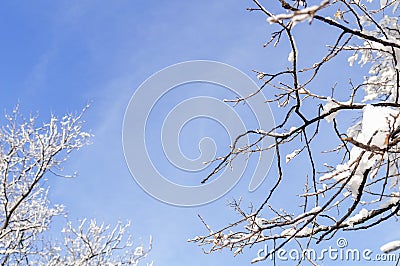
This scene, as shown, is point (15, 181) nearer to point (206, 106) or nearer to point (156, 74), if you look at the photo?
point (156, 74)

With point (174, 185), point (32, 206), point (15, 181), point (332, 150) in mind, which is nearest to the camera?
point (332, 150)

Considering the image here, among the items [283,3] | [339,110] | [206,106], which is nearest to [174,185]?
[206,106]

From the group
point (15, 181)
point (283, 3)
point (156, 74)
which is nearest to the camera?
point (283, 3)

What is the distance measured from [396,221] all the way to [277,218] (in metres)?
0.85

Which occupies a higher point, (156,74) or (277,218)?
(156,74)

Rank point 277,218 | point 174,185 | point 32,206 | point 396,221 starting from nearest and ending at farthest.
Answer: point 277,218 → point 396,221 → point 174,185 → point 32,206

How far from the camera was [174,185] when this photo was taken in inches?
237

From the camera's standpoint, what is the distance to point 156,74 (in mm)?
7305

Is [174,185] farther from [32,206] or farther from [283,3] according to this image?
[32,206]

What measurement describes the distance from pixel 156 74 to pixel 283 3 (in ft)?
19.4

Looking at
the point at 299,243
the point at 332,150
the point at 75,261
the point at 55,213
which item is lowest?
the point at 299,243

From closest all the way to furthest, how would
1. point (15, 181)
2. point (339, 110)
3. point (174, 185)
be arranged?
point (339, 110) → point (174, 185) → point (15, 181)

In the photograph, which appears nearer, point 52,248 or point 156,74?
point 156,74

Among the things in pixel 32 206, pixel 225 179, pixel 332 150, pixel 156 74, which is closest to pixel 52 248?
pixel 32 206
